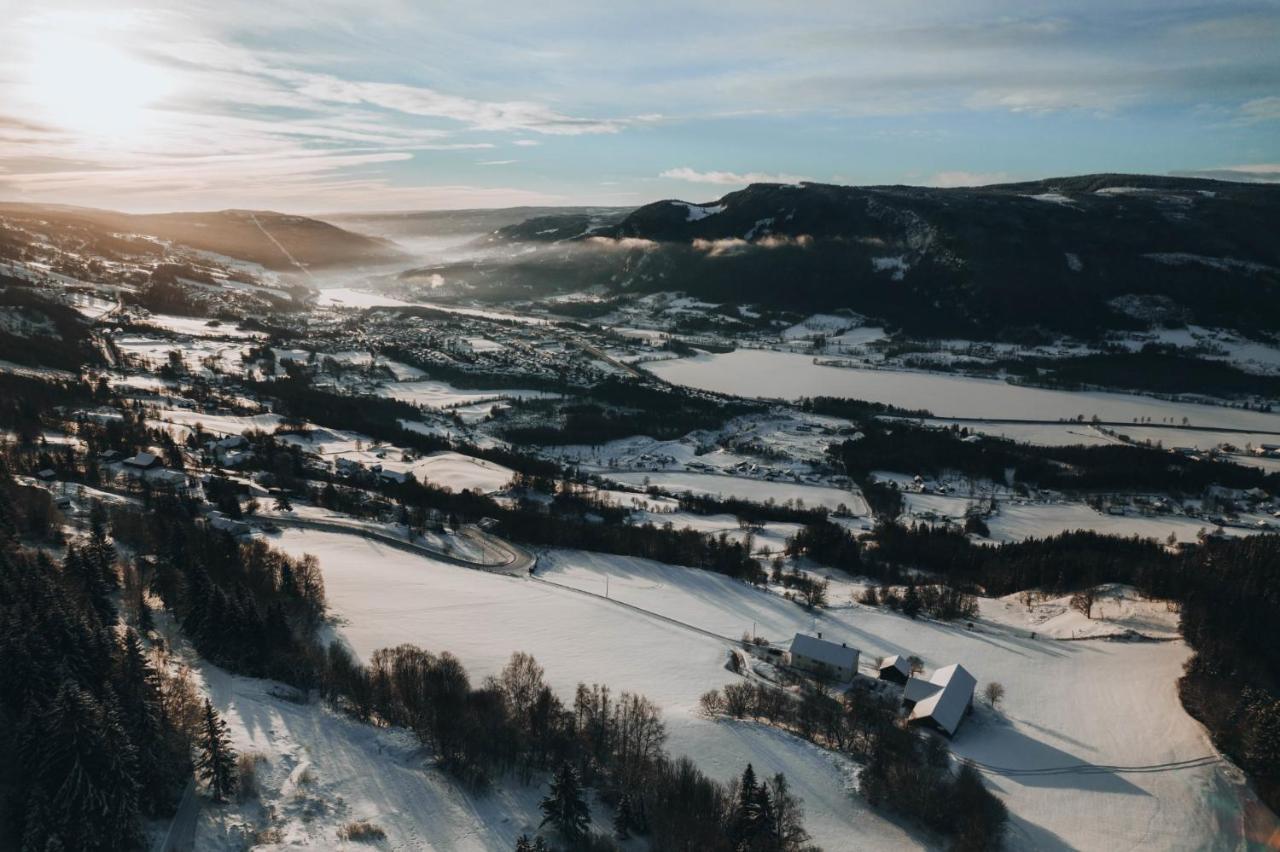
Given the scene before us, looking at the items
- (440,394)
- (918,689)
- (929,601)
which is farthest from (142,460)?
Answer: (929,601)

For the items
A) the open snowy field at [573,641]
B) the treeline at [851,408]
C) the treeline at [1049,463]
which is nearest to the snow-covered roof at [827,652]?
the open snowy field at [573,641]

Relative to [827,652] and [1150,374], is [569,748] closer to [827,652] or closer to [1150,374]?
[827,652]

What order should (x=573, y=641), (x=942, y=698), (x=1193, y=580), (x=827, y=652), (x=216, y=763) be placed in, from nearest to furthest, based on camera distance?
1. (x=216, y=763)
2. (x=942, y=698)
3. (x=827, y=652)
4. (x=573, y=641)
5. (x=1193, y=580)

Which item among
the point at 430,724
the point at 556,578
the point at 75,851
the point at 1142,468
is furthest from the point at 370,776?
the point at 1142,468

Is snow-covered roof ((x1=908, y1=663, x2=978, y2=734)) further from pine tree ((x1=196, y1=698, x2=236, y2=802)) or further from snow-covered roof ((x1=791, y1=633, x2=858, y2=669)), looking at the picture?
pine tree ((x1=196, y1=698, x2=236, y2=802))

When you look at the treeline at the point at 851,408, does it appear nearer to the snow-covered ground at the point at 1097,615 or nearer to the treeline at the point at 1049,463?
the treeline at the point at 1049,463

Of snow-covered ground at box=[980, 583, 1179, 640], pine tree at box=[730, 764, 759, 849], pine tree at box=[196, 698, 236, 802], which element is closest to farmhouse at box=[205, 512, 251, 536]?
pine tree at box=[196, 698, 236, 802]
